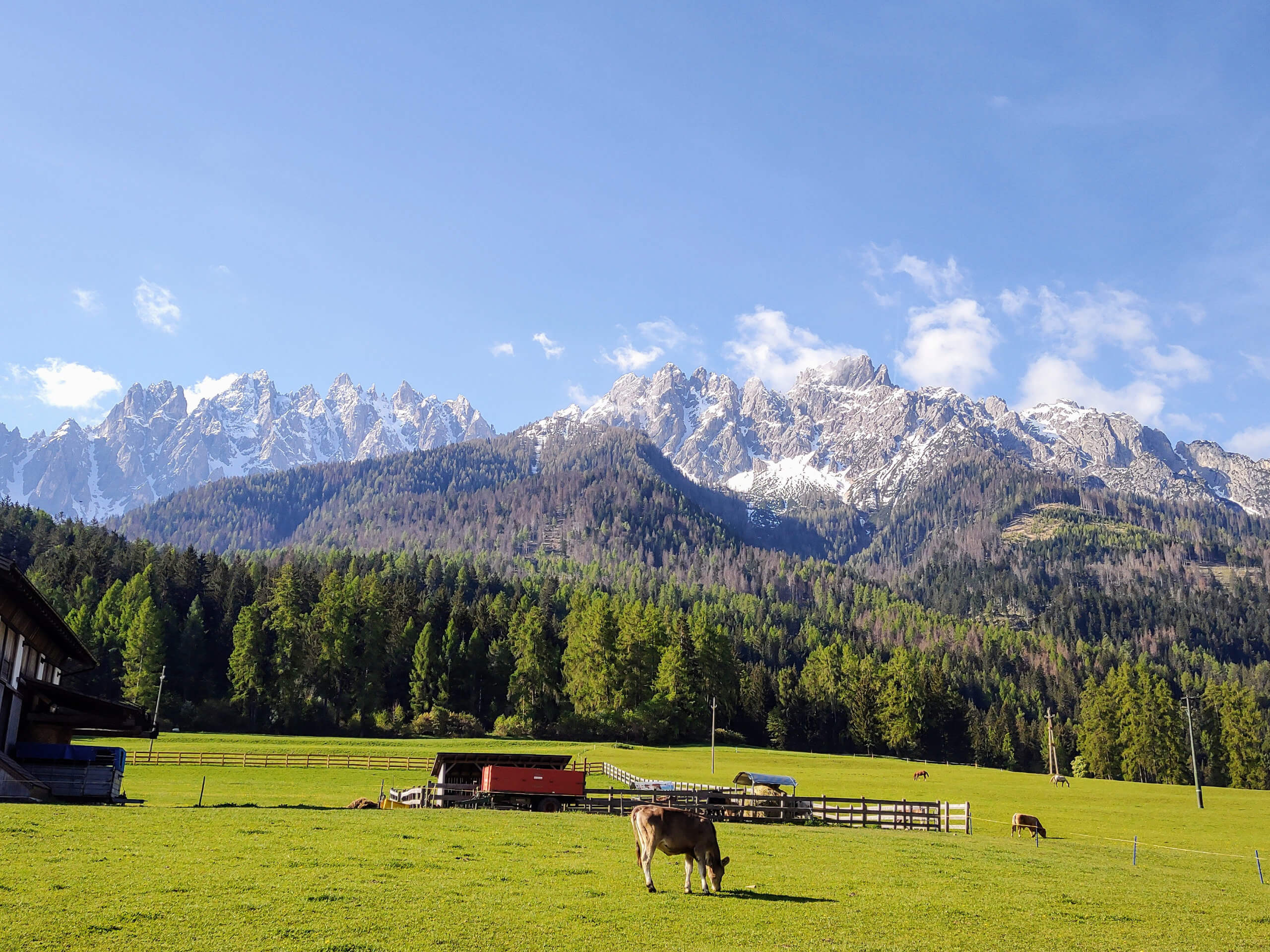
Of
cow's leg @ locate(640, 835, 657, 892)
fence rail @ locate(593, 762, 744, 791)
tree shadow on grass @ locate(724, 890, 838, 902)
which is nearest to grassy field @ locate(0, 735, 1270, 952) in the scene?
tree shadow on grass @ locate(724, 890, 838, 902)

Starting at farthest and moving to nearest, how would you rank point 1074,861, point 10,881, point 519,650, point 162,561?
1. point 162,561
2. point 519,650
3. point 1074,861
4. point 10,881

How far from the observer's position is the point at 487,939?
46.3 feet

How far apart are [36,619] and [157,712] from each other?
47693mm

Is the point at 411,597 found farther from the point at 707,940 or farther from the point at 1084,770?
the point at 707,940

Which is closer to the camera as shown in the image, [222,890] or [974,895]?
[222,890]

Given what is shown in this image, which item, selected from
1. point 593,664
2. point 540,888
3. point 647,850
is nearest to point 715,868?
point 647,850

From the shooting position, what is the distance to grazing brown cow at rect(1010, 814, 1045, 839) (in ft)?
140

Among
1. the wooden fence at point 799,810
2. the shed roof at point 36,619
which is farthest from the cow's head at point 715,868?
the shed roof at point 36,619

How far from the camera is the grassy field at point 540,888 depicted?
14336mm

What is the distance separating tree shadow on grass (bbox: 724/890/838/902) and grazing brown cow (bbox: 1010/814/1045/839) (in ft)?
94.1

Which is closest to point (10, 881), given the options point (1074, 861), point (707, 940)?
point (707, 940)

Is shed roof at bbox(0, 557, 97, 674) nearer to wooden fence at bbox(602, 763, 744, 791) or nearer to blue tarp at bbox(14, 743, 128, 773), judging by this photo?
blue tarp at bbox(14, 743, 128, 773)

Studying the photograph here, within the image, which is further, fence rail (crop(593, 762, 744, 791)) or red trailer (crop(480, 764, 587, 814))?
fence rail (crop(593, 762, 744, 791))

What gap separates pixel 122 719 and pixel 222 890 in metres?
34.8
